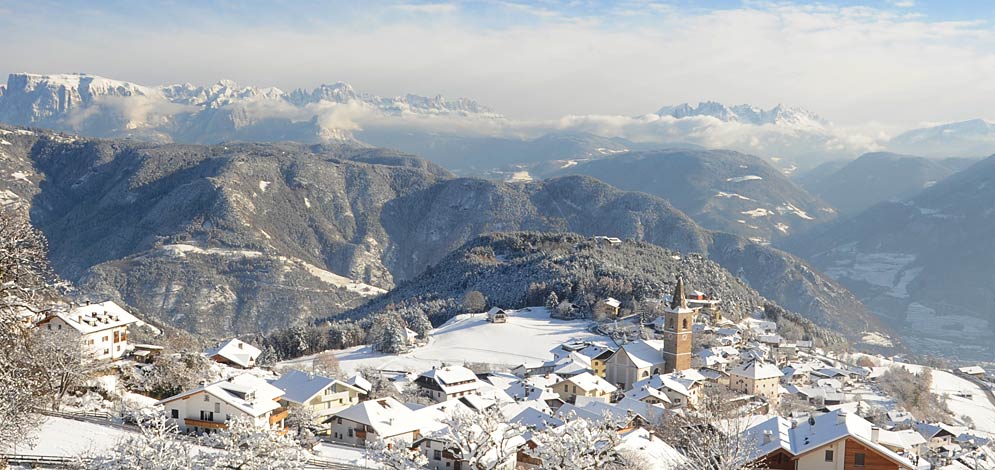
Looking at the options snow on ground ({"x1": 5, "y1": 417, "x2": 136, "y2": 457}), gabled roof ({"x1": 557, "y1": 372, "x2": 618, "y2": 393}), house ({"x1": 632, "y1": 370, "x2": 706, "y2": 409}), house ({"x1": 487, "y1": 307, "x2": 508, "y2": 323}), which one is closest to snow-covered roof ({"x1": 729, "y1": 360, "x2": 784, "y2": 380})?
house ({"x1": 632, "y1": 370, "x2": 706, "y2": 409})

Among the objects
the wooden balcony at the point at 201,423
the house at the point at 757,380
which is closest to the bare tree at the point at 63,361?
the wooden balcony at the point at 201,423

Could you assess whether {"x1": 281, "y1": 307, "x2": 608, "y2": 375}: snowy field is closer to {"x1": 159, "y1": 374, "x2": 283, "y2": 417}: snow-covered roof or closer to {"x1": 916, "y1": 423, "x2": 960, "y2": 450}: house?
{"x1": 159, "y1": 374, "x2": 283, "y2": 417}: snow-covered roof

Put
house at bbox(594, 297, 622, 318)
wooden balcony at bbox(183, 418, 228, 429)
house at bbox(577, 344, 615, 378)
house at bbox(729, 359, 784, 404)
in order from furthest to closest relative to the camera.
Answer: house at bbox(594, 297, 622, 318), house at bbox(577, 344, 615, 378), house at bbox(729, 359, 784, 404), wooden balcony at bbox(183, 418, 228, 429)

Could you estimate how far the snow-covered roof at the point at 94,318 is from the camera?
6541 cm

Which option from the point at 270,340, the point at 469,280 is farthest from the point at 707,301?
the point at 270,340

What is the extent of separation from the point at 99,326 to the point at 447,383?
30.0m

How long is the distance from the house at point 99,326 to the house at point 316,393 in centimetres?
1392

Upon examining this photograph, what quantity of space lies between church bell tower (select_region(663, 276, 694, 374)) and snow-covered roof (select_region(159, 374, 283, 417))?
162ft

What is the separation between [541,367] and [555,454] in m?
72.6

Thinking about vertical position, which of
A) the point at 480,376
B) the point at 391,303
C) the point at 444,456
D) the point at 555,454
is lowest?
the point at 391,303

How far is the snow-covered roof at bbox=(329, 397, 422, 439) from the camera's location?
5319cm

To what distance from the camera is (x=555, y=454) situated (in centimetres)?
2783

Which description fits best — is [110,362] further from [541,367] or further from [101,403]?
[541,367]

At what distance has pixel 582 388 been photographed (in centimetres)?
8256
